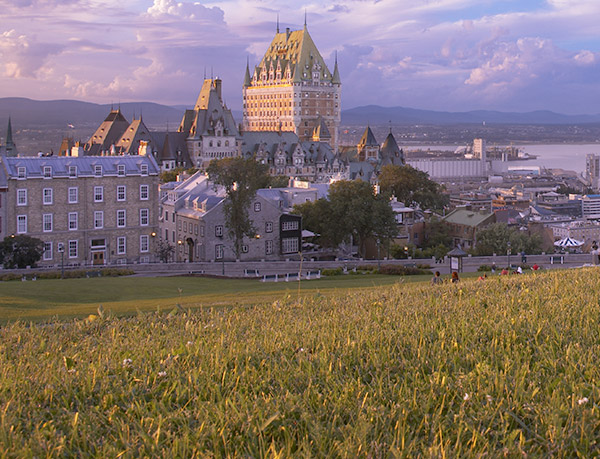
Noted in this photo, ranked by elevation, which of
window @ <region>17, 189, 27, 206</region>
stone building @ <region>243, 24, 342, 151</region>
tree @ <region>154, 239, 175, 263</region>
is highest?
stone building @ <region>243, 24, 342, 151</region>

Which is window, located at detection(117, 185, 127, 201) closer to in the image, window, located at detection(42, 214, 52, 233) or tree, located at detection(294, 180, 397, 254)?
window, located at detection(42, 214, 52, 233)

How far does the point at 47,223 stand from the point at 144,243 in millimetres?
4953

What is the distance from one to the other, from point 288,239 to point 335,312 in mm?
33270

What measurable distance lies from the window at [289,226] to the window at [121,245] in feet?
28.7

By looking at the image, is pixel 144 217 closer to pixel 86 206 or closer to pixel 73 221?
pixel 86 206

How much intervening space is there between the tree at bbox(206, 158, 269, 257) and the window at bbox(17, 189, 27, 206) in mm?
9142

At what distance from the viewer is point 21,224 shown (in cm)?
3541

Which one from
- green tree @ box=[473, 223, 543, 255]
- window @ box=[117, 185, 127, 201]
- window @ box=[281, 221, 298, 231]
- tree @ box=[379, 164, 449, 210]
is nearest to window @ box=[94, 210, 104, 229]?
window @ box=[117, 185, 127, 201]

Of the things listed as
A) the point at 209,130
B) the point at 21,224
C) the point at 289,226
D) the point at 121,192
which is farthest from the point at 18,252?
the point at 209,130

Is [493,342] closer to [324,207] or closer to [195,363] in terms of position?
[195,363]

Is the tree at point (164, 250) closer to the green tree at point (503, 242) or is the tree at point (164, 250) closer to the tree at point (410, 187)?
the green tree at point (503, 242)

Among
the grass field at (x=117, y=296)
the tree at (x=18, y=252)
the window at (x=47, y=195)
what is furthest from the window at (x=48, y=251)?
the grass field at (x=117, y=296)

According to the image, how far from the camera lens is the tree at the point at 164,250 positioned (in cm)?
4094

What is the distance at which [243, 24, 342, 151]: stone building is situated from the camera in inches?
5512
